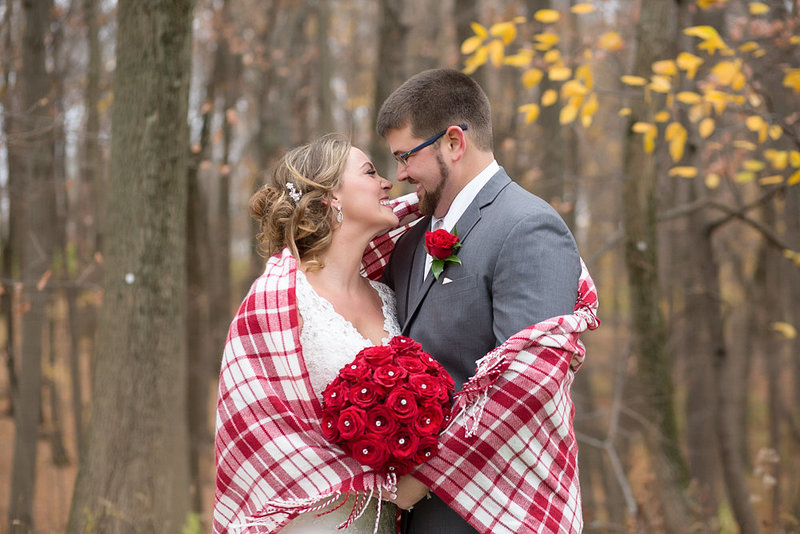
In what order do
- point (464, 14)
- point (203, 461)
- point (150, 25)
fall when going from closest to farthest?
1. point (150, 25)
2. point (464, 14)
3. point (203, 461)

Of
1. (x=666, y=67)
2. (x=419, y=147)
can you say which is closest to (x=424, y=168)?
(x=419, y=147)

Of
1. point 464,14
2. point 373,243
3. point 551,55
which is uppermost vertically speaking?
point 464,14

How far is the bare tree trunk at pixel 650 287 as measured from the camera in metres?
5.42

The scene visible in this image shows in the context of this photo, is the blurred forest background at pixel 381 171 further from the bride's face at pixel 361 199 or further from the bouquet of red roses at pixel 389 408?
the bouquet of red roses at pixel 389 408

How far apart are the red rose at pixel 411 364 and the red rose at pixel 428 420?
125 mm

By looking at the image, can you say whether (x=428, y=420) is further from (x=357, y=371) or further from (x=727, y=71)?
(x=727, y=71)

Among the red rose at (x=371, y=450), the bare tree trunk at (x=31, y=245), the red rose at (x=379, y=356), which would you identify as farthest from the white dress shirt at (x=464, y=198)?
the bare tree trunk at (x=31, y=245)

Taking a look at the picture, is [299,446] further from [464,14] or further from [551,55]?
[464,14]

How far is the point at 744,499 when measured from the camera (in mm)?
7895

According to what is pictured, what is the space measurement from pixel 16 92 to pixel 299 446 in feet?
22.1

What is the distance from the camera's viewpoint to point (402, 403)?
239cm

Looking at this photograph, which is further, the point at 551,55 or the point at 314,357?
the point at 551,55

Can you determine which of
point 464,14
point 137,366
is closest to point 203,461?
point 464,14

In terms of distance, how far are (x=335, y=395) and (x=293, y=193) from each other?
2.83ft
